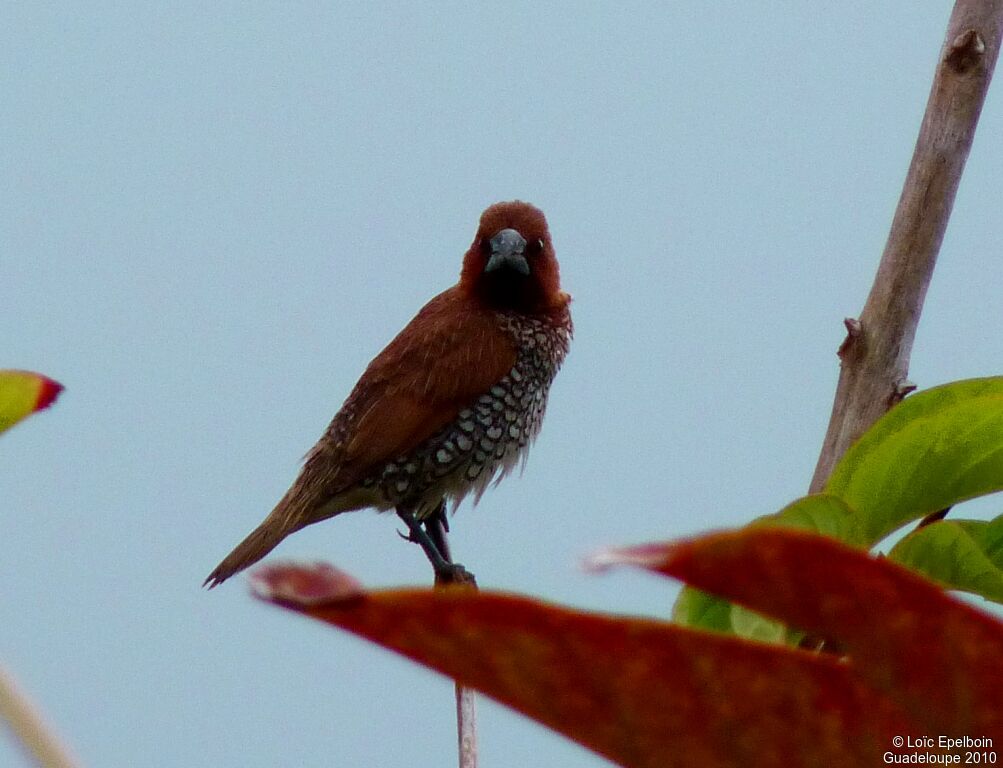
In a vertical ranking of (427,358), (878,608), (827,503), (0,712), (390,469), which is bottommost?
(0,712)

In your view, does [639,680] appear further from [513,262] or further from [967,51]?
[513,262]

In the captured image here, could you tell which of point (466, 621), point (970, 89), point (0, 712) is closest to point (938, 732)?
point (466, 621)

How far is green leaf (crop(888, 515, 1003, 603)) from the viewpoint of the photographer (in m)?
1.09

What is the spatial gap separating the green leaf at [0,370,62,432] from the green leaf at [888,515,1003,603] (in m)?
0.71

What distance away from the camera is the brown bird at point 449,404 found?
3678 millimetres

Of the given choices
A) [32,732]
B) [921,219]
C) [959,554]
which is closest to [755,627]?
[959,554]

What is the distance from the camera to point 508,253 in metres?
3.71

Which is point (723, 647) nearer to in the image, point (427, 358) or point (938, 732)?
point (938, 732)

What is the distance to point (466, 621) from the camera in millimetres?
517

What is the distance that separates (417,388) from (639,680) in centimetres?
314

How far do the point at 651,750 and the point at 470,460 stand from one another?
3.19 m

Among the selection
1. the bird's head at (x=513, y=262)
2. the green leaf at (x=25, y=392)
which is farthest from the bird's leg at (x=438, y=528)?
Result: the green leaf at (x=25, y=392)
